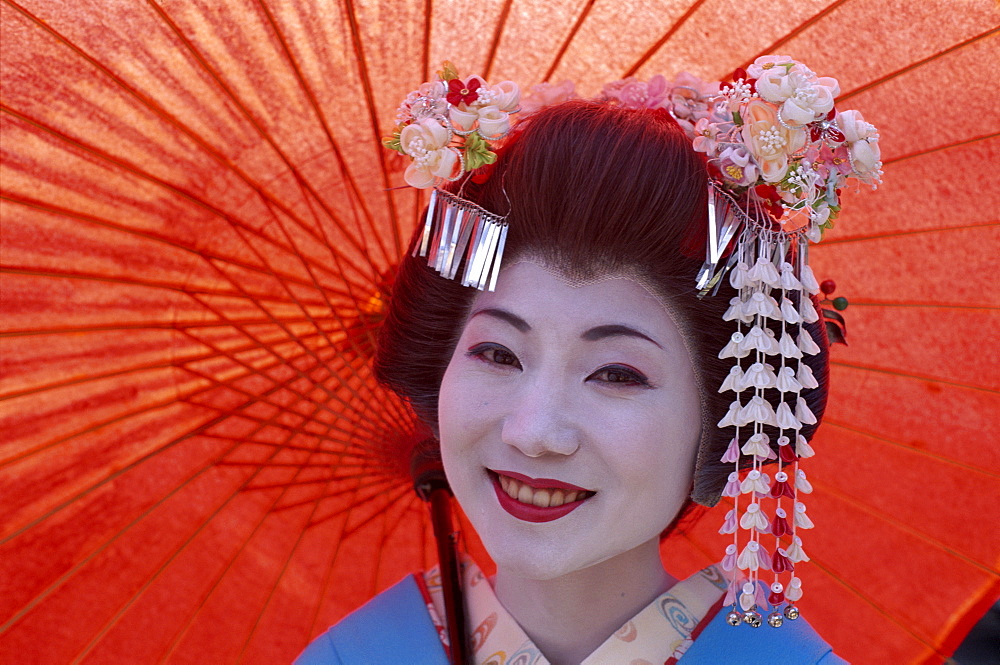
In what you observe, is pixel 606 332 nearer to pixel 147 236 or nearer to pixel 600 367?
pixel 600 367

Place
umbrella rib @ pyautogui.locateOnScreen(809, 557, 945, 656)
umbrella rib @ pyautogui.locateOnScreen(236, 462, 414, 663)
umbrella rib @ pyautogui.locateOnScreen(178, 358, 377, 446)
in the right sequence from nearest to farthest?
1. umbrella rib @ pyautogui.locateOnScreen(809, 557, 945, 656)
2. umbrella rib @ pyautogui.locateOnScreen(178, 358, 377, 446)
3. umbrella rib @ pyautogui.locateOnScreen(236, 462, 414, 663)

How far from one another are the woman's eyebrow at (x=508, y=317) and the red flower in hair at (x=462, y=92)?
45cm

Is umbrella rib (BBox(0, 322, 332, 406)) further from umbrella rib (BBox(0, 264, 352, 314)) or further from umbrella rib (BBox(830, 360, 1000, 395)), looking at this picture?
umbrella rib (BBox(830, 360, 1000, 395))

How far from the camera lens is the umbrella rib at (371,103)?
212 centimetres

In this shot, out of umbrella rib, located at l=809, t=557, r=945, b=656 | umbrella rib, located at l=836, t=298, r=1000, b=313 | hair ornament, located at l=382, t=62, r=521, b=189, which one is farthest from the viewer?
umbrella rib, located at l=809, t=557, r=945, b=656

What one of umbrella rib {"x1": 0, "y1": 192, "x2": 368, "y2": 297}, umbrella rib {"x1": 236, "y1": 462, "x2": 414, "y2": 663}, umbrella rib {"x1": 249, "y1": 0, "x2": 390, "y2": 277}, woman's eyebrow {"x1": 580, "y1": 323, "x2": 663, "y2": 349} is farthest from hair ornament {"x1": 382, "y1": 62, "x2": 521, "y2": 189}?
umbrella rib {"x1": 236, "y1": 462, "x2": 414, "y2": 663}

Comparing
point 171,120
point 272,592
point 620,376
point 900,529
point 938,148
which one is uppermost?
point 938,148

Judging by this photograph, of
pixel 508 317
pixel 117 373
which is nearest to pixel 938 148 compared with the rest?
pixel 508 317

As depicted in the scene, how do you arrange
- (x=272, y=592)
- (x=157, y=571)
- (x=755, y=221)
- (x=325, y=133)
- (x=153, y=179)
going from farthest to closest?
(x=272, y=592), (x=157, y=571), (x=325, y=133), (x=153, y=179), (x=755, y=221)

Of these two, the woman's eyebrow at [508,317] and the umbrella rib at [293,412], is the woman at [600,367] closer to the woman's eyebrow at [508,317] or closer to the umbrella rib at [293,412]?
the woman's eyebrow at [508,317]

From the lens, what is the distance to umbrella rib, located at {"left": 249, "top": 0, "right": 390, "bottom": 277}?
83.1 inches

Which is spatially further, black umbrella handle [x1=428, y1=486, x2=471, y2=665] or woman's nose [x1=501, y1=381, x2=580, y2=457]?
black umbrella handle [x1=428, y1=486, x2=471, y2=665]

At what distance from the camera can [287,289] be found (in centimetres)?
234

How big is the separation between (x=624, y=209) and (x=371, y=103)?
72cm
